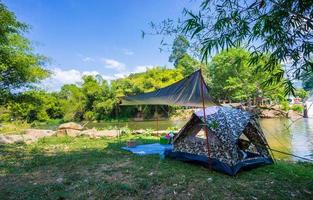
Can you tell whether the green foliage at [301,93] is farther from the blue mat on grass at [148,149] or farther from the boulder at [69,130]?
the boulder at [69,130]

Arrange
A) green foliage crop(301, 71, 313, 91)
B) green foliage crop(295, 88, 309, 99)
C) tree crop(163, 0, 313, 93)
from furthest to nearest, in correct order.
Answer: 1. green foliage crop(295, 88, 309, 99)
2. green foliage crop(301, 71, 313, 91)
3. tree crop(163, 0, 313, 93)

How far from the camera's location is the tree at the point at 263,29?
2051 millimetres

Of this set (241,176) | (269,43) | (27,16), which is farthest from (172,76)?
(269,43)

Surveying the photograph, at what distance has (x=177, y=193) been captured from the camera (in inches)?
134

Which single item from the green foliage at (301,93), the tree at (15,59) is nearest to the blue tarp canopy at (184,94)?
the green foliage at (301,93)

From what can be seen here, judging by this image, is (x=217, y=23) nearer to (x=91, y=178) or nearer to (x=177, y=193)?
(x=177, y=193)

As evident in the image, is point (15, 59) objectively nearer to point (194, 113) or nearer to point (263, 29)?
point (194, 113)

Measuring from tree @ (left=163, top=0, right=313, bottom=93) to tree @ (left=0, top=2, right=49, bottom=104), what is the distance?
6.88m

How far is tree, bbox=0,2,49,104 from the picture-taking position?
735 centimetres

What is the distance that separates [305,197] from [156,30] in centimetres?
303

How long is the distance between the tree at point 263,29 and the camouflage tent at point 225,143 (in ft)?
7.22

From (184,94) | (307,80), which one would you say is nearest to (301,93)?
(307,80)

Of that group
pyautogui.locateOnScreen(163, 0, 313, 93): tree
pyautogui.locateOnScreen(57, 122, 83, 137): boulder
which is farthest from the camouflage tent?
pyautogui.locateOnScreen(57, 122, 83, 137): boulder

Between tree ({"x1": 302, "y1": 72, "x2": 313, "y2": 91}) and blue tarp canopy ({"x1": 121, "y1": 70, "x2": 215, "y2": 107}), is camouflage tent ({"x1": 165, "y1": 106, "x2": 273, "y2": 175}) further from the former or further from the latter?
tree ({"x1": 302, "y1": 72, "x2": 313, "y2": 91})
